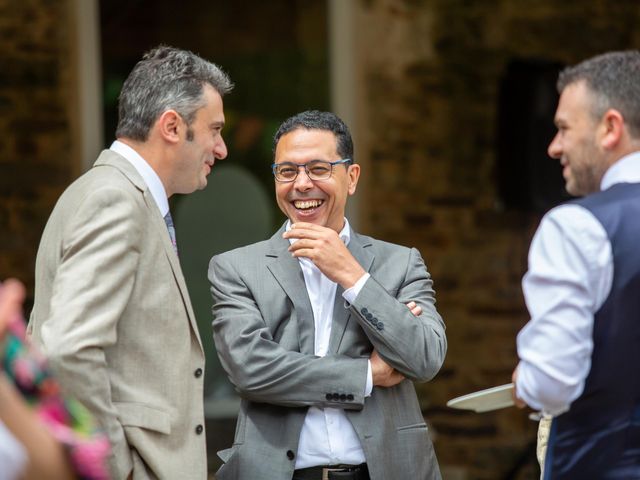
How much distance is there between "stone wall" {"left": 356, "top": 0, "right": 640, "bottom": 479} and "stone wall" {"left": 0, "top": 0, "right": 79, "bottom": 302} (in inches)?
70.5

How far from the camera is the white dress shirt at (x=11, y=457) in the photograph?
62.9 inches

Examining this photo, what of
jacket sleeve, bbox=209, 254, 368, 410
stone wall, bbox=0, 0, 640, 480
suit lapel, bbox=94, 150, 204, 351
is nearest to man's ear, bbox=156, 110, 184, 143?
suit lapel, bbox=94, 150, 204, 351

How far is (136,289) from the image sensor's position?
2811 millimetres

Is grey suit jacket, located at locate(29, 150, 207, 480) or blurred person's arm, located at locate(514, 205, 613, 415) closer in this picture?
blurred person's arm, located at locate(514, 205, 613, 415)

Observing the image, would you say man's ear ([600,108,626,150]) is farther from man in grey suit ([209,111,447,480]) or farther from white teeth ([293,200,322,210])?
white teeth ([293,200,322,210])

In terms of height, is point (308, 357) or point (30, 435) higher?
point (30, 435)

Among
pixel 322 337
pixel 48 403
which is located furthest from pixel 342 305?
pixel 48 403

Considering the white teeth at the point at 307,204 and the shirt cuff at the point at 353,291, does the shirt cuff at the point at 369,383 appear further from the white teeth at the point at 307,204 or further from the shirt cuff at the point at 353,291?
the white teeth at the point at 307,204

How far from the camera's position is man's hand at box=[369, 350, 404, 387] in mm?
3041

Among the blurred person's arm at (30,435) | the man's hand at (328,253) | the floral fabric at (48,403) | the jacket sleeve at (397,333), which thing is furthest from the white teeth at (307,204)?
the blurred person's arm at (30,435)

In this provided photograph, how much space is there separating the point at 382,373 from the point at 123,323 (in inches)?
28.8

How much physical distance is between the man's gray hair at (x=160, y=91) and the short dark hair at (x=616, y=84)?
1.09 m

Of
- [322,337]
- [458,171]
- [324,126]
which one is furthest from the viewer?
[458,171]

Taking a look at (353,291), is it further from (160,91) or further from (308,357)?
(160,91)
